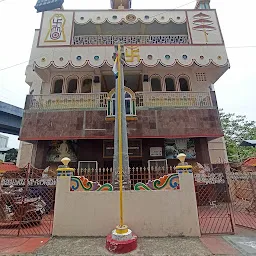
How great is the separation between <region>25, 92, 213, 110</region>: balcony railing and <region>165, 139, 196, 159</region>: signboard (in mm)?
2012

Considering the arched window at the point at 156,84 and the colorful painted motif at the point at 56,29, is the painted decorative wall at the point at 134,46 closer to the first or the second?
the colorful painted motif at the point at 56,29

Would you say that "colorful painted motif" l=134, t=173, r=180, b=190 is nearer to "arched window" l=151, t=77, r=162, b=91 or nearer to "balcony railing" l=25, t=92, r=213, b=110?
"balcony railing" l=25, t=92, r=213, b=110

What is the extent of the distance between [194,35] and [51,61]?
835cm

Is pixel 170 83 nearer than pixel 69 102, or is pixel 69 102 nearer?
pixel 69 102

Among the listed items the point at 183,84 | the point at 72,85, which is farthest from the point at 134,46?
the point at 72,85

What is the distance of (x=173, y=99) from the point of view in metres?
9.30

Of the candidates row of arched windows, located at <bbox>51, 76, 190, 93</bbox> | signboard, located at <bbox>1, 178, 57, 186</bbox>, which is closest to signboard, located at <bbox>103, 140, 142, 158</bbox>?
signboard, located at <bbox>1, 178, 57, 186</bbox>

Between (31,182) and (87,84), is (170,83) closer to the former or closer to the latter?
(87,84)

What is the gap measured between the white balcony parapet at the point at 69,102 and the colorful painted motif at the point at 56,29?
137 inches

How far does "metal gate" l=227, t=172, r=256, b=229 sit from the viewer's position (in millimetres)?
5809

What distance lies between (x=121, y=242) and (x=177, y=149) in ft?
21.6

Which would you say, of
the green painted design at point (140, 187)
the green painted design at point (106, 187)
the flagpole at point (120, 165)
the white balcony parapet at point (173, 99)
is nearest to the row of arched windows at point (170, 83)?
the white balcony parapet at point (173, 99)

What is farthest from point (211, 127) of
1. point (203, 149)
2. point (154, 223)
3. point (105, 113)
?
point (154, 223)

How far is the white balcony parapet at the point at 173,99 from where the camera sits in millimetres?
9078
